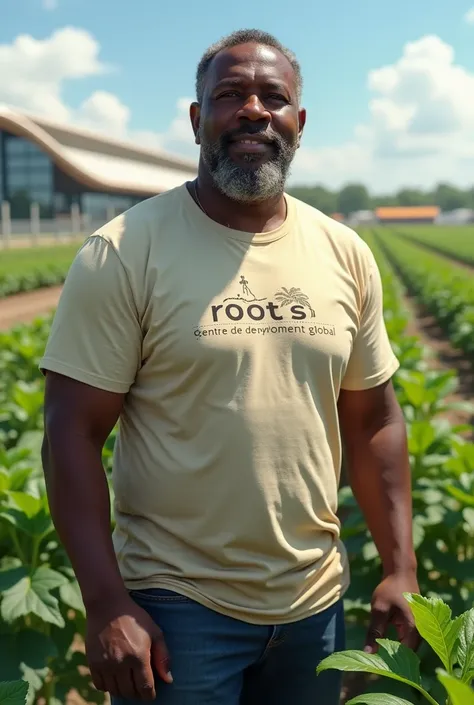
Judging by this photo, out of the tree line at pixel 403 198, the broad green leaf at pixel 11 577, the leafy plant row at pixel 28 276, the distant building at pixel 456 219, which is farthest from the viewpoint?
the tree line at pixel 403 198

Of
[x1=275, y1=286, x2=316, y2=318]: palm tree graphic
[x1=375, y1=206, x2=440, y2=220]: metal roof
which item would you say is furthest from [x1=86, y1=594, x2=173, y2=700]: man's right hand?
[x1=375, y1=206, x2=440, y2=220]: metal roof

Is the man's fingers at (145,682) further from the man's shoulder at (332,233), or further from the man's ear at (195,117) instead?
the man's ear at (195,117)

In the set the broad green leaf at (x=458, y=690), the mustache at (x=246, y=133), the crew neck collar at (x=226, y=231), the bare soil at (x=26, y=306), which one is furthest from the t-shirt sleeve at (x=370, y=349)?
the bare soil at (x=26, y=306)

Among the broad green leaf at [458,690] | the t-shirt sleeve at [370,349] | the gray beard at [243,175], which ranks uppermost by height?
the gray beard at [243,175]

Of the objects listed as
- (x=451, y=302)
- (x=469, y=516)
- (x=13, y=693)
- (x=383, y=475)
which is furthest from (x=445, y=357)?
(x=13, y=693)

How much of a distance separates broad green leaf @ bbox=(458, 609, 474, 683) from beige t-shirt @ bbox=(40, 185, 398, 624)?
0.47m

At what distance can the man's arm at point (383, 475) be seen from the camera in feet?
7.08

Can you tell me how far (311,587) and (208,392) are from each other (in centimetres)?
55

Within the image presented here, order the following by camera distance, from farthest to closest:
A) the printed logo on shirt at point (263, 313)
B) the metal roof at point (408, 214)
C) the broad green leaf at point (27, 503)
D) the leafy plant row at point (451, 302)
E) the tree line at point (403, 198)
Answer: the tree line at point (403, 198) < the metal roof at point (408, 214) < the leafy plant row at point (451, 302) < the broad green leaf at point (27, 503) < the printed logo on shirt at point (263, 313)

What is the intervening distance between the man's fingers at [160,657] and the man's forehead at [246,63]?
4.18 feet

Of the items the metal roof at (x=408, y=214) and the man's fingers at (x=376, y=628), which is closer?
the man's fingers at (x=376, y=628)

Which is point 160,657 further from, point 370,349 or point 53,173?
point 53,173

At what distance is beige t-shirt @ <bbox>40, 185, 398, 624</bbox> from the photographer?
5.83 ft

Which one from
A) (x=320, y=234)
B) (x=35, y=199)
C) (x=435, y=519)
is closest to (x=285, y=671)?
(x=320, y=234)
